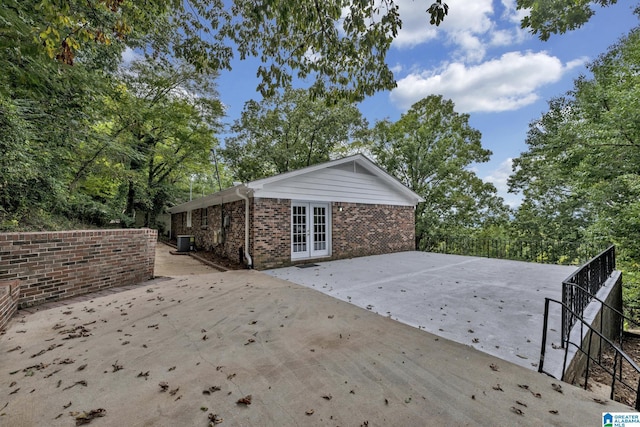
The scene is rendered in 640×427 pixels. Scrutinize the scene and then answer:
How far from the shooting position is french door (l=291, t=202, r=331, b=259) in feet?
27.4

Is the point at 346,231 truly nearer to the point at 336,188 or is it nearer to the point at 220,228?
the point at 336,188

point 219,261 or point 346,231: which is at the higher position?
point 346,231

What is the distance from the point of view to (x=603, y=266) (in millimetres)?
5621

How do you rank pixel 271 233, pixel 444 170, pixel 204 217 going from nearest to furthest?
1. pixel 271 233
2. pixel 204 217
3. pixel 444 170

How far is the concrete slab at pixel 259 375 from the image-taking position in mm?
1812

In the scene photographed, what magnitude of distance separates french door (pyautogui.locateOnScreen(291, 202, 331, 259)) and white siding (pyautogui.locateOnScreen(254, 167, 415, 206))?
381mm

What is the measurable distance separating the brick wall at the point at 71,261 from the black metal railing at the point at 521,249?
12650 millimetres

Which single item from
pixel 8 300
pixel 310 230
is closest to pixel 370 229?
pixel 310 230

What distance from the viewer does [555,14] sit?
14.3 feet

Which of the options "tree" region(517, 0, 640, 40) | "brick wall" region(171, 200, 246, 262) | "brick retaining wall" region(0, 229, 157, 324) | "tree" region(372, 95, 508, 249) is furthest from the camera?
"tree" region(372, 95, 508, 249)

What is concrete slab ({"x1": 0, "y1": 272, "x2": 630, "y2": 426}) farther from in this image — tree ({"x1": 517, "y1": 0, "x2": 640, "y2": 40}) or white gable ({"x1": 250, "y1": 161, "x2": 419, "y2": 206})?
tree ({"x1": 517, "y1": 0, "x2": 640, "y2": 40})

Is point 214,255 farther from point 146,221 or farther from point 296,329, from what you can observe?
point 146,221

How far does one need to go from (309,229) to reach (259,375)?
6392 mm

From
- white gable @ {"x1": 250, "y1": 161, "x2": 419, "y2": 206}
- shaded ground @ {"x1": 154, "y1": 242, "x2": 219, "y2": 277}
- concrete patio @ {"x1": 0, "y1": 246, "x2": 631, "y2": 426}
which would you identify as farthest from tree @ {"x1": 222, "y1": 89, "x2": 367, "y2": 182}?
concrete patio @ {"x1": 0, "y1": 246, "x2": 631, "y2": 426}
